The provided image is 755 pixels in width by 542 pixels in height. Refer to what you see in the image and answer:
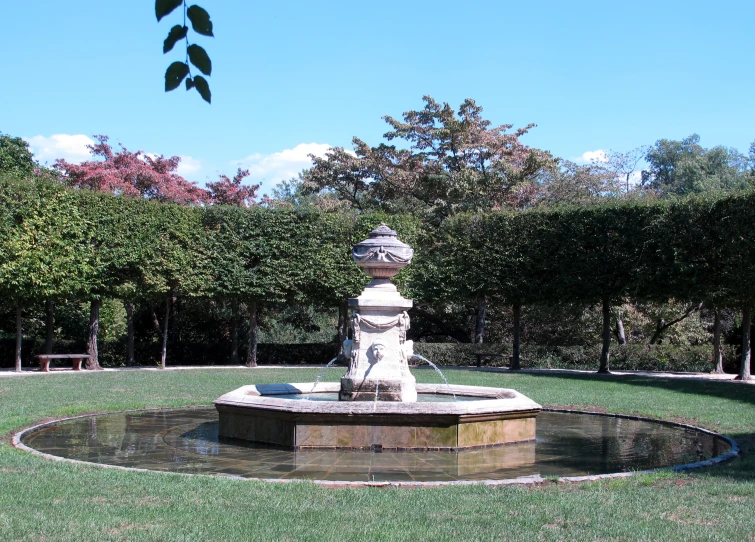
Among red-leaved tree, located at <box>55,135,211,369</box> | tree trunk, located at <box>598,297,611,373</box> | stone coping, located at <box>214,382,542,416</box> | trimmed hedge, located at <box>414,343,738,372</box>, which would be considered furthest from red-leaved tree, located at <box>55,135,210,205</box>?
stone coping, located at <box>214,382,542,416</box>

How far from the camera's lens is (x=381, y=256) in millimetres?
11562

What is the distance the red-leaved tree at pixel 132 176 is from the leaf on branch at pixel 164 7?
→ 100 feet

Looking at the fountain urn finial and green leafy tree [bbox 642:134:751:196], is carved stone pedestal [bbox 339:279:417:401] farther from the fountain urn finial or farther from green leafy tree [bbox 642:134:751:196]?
green leafy tree [bbox 642:134:751:196]

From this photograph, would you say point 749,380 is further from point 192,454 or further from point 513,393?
point 192,454

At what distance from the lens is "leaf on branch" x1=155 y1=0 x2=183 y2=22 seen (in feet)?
9.64

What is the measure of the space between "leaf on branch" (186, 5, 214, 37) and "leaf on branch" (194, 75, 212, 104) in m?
0.21

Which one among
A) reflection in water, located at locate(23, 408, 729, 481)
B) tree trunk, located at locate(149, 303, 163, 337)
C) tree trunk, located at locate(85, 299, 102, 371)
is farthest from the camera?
tree trunk, located at locate(149, 303, 163, 337)

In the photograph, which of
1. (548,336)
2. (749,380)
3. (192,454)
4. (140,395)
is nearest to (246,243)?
(140,395)

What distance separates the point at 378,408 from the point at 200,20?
24.0 feet

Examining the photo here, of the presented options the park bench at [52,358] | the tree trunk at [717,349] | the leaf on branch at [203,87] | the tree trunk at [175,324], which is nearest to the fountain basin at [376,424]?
the leaf on branch at [203,87]

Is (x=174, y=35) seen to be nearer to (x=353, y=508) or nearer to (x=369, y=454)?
(x=353, y=508)

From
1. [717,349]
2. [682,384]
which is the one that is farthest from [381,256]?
[717,349]

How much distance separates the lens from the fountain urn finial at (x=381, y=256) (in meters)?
11.6

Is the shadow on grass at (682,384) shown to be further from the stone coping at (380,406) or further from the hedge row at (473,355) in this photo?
the stone coping at (380,406)
